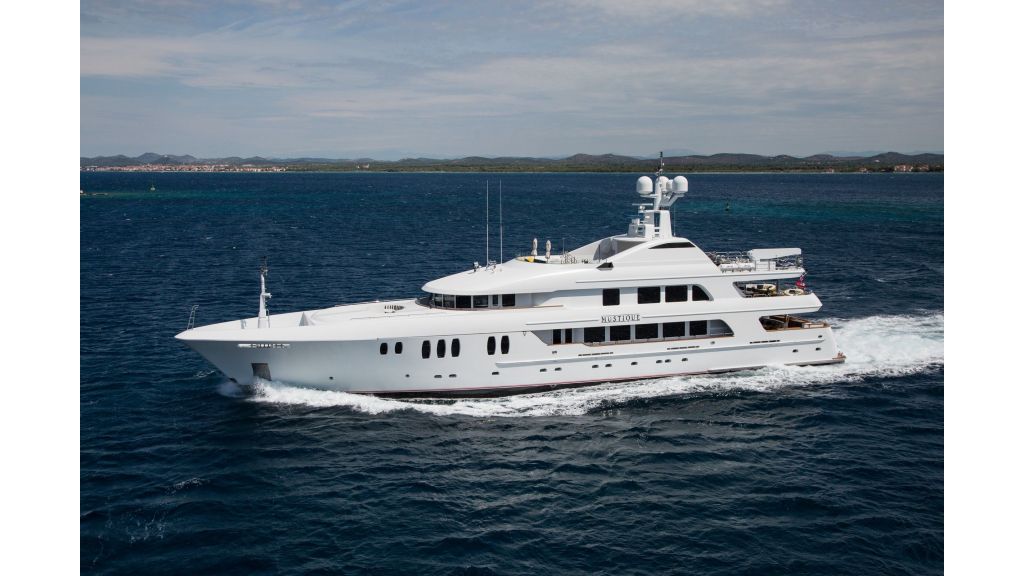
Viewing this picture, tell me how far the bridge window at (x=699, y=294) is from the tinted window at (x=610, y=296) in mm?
4259

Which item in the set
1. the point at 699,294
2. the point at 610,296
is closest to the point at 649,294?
the point at 610,296

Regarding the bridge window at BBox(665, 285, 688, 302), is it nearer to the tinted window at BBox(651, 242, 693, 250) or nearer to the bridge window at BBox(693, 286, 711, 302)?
the bridge window at BBox(693, 286, 711, 302)

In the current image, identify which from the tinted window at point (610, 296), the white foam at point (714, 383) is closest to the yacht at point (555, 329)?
the tinted window at point (610, 296)

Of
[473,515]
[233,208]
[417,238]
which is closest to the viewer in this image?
[473,515]

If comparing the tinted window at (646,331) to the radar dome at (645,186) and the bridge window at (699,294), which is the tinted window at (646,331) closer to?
the bridge window at (699,294)

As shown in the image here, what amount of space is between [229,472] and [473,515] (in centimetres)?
875

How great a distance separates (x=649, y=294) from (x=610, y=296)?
6.63 feet

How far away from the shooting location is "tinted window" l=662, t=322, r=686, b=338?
117 feet

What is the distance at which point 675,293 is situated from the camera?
36031mm

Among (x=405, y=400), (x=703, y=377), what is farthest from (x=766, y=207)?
(x=405, y=400)

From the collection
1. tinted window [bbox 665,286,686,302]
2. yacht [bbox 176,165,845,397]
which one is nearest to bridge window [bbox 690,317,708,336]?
yacht [bbox 176,165,845,397]

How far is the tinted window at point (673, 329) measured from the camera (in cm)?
3569

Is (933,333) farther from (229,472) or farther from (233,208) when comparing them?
(233,208)

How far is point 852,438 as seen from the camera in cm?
2880
